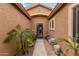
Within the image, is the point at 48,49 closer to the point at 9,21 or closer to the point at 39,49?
the point at 39,49

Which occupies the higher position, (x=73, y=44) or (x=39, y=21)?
(x=39, y=21)

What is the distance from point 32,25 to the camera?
4793 millimetres

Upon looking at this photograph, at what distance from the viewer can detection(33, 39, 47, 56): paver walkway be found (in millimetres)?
4770

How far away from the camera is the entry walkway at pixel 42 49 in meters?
4.79

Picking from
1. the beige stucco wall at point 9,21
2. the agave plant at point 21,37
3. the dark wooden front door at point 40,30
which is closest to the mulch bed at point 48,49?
the dark wooden front door at point 40,30

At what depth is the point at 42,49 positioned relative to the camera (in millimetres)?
4852

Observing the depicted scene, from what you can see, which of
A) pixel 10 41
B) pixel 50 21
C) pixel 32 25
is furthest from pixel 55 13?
pixel 10 41

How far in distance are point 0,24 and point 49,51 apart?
1299 mm

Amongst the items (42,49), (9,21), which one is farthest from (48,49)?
(9,21)

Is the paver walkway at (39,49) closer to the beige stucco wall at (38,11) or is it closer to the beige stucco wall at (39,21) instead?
the beige stucco wall at (39,21)

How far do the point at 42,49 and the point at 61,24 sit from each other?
0.90m

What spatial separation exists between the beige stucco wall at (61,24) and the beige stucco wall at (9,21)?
0.76 metres

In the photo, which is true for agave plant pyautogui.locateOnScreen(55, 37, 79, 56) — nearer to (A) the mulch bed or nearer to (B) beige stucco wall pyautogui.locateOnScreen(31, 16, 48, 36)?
(A) the mulch bed

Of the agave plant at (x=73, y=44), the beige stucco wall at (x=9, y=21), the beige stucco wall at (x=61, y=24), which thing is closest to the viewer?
→ the agave plant at (x=73, y=44)
